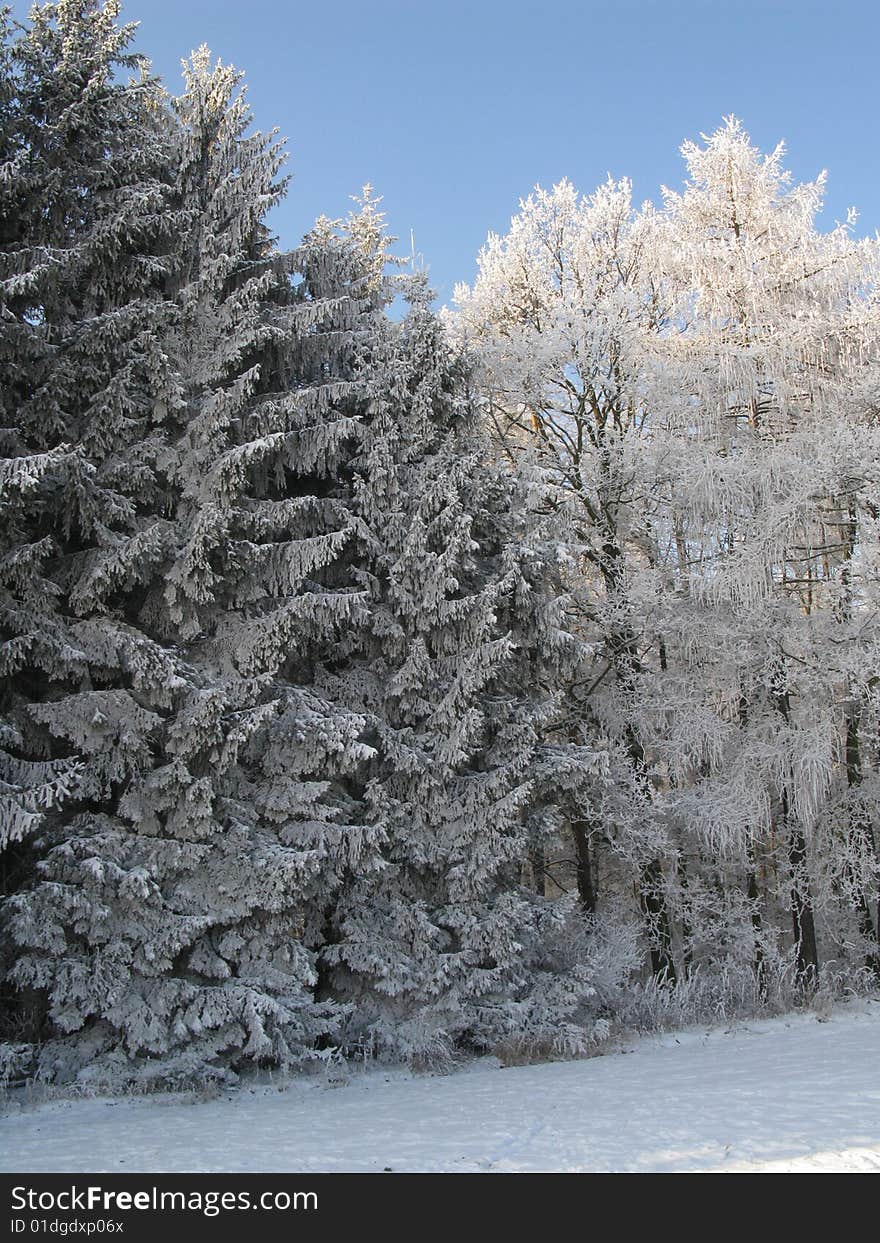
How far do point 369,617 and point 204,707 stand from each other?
2.19 metres

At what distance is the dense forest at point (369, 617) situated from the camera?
833cm

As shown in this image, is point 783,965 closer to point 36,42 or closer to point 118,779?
point 118,779

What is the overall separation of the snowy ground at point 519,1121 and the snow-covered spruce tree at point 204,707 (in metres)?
0.81

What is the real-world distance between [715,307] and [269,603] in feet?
25.8

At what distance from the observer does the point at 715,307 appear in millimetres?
13039

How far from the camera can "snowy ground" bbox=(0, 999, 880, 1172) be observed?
15.1 feet

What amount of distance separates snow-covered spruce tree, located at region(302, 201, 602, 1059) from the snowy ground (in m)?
0.70

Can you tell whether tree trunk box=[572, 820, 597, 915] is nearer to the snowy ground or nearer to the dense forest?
the dense forest

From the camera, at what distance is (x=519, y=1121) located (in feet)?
18.5

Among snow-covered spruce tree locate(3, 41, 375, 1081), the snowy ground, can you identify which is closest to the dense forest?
snow-covered spruce tree locate(3, 41, 375, 1081)

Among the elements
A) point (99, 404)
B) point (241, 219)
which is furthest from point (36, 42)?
point (99, 404)

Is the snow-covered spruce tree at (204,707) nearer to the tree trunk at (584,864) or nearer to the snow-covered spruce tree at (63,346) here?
the snow-covered spruce tree at (63,346)

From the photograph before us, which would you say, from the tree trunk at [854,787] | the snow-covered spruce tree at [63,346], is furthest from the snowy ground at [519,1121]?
the tree trunk at [854,787]

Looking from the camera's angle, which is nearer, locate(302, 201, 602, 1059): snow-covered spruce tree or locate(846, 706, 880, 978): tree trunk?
locate(302, 201, 602, 1059): snow-covered spruce tree
